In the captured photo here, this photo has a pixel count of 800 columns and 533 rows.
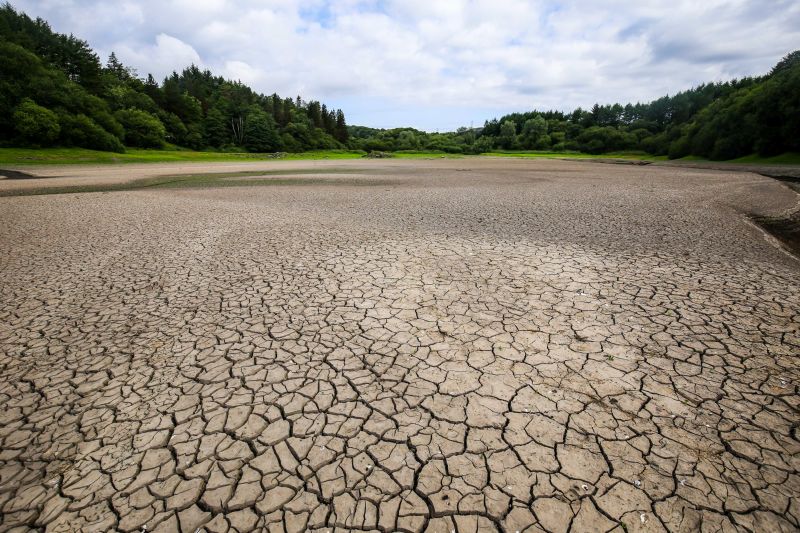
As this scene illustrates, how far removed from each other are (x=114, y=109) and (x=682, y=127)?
111076 mm

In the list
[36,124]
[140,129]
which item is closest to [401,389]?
[36,124]

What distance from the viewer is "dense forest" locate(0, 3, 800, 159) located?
42625mm

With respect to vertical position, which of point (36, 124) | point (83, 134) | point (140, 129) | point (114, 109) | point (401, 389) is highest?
point (114, 109)

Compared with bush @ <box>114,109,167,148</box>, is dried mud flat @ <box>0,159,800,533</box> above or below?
below

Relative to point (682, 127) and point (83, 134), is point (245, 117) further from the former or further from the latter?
point (682, 127)

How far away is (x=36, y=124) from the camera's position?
1597 inches

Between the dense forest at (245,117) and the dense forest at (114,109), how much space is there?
0.19 m

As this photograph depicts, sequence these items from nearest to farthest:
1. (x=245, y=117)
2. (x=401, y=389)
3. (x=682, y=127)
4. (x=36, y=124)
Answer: (x=401, y=389) → (x=36, y=124) → (x=682, y=127) → (x=245, y=117)

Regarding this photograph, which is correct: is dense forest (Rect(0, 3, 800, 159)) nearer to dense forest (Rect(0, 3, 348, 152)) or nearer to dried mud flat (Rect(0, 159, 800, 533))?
dense forest (Rect(0, 3, 348, 152))

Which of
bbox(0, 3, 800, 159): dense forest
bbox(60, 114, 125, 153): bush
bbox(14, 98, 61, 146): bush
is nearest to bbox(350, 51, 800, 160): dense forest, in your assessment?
bbox(0, 3, 800, 159): dense forest

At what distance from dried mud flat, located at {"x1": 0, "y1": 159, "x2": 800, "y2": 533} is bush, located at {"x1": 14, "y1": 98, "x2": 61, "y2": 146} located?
165 ft

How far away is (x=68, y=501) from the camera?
240cm

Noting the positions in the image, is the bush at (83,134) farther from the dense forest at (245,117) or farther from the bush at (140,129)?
the bush at (140,129)

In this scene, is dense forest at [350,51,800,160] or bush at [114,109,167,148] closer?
dense forest at [350,51,800,160]
